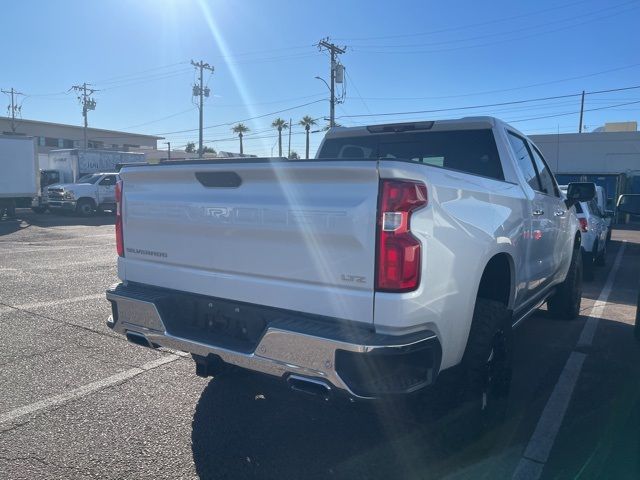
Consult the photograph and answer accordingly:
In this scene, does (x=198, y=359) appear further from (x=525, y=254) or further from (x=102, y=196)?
(x=102, y=196)

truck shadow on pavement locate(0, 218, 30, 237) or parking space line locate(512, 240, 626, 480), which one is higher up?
parking space line locate(512, 240, 626, 480)

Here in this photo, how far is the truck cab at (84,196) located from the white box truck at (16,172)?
123cm

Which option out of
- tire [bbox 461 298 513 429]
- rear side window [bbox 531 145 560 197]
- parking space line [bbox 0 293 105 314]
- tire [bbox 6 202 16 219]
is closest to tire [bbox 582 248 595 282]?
rear side window [bbox 531 145 560 197]

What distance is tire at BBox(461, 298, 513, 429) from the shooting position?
3.29 m

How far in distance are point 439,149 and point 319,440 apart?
2601mm

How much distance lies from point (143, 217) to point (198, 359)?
3.63ft

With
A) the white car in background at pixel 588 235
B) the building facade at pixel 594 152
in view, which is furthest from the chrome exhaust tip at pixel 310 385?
the building facade at pixel 594 152

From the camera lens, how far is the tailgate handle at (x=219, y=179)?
128 inches

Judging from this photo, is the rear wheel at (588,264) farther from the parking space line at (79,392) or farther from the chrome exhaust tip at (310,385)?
the chrome exhaust tip at (310,385)

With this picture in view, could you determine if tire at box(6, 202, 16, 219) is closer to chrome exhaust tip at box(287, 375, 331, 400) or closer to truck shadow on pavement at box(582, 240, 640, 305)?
truck shadow on pavement at box(582, 240, 640, 305)

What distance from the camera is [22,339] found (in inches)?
214

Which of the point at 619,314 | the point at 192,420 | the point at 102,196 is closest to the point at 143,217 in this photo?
the point at 192,420

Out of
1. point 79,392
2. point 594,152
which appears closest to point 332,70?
point 594,152

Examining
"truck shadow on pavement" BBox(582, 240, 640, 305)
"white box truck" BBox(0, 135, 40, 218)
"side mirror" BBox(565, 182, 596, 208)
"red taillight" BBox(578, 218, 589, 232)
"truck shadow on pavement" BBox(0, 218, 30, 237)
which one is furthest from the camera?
"white box truck" BBox(0, 135, 40, 218)
